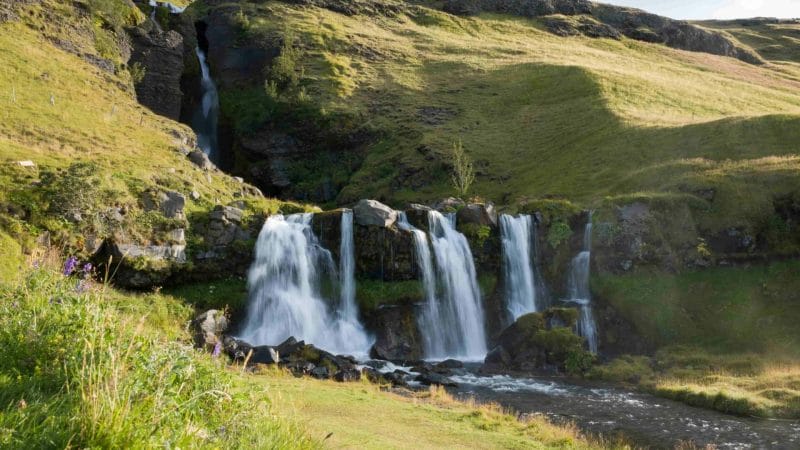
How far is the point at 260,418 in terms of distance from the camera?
8023 millimetres

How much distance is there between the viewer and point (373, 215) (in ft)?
122

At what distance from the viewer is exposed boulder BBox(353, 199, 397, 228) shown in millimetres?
36844

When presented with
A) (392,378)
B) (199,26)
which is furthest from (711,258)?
(199,26)

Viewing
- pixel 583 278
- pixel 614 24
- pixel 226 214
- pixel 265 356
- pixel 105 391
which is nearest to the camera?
pixel 105 391

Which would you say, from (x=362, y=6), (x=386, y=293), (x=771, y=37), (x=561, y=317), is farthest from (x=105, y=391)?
(x=771, y=37)

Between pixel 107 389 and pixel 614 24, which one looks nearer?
pixel 107 389

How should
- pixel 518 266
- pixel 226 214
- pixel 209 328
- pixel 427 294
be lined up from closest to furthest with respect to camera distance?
pixel 209 328, pixel 226 214, pixel 427 294, pixel 518 266

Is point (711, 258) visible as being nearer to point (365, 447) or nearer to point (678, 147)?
point (678, 147)

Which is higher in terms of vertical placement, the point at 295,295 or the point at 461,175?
the point at 461,175

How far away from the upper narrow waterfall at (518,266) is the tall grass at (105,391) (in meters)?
30.8

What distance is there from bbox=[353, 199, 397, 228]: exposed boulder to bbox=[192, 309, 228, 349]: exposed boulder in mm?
10599

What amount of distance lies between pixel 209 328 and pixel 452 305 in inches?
582

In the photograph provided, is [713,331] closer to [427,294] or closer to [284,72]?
[427,294]

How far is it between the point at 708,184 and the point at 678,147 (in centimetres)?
949
